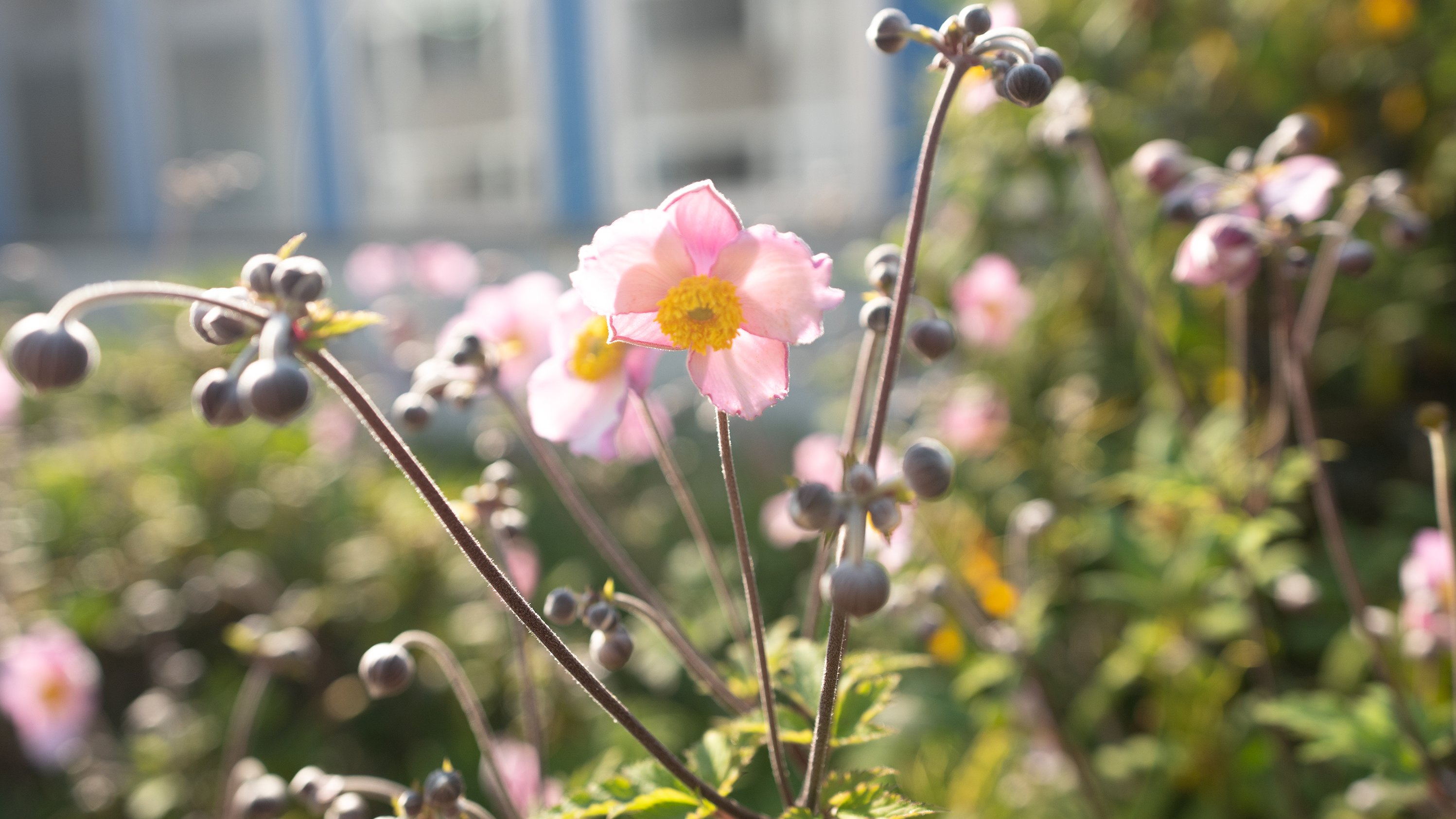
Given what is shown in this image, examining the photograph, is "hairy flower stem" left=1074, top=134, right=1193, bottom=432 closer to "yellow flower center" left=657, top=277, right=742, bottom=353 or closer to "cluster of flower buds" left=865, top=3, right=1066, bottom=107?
"cluster of flower buds" left=865, top=3, right=1066, bottom=107

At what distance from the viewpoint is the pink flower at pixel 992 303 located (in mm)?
2301

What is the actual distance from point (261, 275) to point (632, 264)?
0.92ft

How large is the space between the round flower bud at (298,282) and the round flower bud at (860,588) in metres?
0.41

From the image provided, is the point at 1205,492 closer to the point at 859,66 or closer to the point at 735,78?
the point at 859,66

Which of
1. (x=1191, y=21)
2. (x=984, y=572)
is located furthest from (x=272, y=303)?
(x=1191, y=21)

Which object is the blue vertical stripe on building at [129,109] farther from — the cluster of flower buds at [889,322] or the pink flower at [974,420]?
the cluster of flower buds at [889,322]

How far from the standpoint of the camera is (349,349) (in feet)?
14.8

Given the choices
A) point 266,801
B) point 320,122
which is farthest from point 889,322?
point 320,122

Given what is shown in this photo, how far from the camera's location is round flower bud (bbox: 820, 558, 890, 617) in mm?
667

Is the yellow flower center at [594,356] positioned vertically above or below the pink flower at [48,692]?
above

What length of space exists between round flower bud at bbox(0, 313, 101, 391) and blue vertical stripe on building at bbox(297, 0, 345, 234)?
9145 millimetres

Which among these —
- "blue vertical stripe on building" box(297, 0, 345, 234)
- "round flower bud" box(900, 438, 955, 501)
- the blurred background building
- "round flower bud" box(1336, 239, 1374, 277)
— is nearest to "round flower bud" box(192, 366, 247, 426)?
"round flower bud" box(900, 438, 955, 501)

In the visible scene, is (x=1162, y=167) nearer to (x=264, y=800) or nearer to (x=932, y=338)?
(x=932, y=338)

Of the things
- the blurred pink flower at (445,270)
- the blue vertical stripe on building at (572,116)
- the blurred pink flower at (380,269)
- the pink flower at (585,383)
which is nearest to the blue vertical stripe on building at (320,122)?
the blue vertical stripe on building at (572,116)
